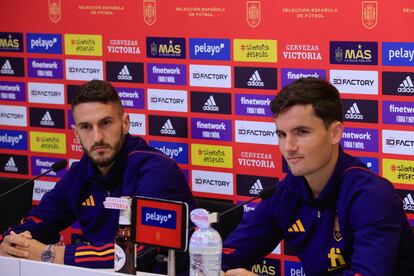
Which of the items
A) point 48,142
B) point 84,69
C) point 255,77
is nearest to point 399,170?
point 255,77

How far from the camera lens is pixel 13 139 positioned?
5.50 meters

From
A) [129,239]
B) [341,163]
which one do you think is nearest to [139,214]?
[129,239]

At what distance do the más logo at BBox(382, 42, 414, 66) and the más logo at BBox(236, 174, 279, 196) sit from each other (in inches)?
35.9

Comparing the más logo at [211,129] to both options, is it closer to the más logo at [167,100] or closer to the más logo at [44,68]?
the más logo at [167,100]

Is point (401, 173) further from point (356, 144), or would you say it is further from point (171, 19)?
point (171, 19)

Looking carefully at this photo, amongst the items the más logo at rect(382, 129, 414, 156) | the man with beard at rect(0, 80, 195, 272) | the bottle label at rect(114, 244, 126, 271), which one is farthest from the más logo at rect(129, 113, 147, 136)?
the bottle label at rect(114, 244, 126, 271)

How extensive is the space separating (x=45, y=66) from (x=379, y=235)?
3.05 m

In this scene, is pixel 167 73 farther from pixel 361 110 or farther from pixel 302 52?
pixel 361 110

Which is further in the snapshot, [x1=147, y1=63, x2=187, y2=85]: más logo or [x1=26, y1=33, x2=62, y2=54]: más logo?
[x1=26, y1=33, x2=62, y2=54]: más logo

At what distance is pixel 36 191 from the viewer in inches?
214

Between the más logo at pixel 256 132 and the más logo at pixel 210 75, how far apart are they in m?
0.23

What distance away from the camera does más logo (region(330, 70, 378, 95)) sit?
4.25 m

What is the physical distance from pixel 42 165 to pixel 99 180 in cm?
173

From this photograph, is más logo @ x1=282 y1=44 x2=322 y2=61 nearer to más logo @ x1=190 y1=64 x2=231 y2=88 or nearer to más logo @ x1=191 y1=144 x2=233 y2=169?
más logo @ x1=190 y1=64 x2=231 y2=88
